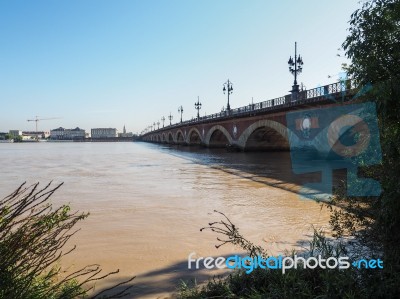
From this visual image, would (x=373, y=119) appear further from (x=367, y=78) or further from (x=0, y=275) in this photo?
(x=0, y=275)

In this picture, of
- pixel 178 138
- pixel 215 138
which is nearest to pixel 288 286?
pixel 215 138

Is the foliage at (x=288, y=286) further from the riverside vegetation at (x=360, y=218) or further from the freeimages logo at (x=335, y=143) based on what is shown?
the freeimages logo at (x=335, y=143)

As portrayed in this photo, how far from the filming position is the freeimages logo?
375 centimetres

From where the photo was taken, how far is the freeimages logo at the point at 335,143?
375cm

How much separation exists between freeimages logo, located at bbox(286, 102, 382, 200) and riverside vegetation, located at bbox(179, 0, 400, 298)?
0.14 m

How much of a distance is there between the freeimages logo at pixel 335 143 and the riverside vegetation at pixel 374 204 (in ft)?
0.45

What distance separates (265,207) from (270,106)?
22.2m

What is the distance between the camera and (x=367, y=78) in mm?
3686

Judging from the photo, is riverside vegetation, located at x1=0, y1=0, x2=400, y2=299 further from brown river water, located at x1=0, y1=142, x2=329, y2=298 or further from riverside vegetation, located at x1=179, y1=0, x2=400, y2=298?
brown river water, located at x1=0, y1=142, x2=329, y2=298

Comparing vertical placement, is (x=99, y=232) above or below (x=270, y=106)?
below

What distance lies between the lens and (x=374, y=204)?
12.1 ft

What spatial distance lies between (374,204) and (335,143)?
77.6 ft

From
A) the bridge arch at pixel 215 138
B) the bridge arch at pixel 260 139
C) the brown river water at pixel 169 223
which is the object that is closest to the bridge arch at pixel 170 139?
the bridge arch at pixel 215 138

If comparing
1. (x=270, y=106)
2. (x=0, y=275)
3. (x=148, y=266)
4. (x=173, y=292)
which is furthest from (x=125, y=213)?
(x=270, y=106)
